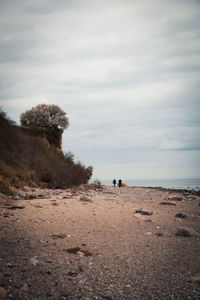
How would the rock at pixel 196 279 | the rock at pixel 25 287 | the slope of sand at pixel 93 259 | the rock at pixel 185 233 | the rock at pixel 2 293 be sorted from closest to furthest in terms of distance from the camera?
the rock at pixel 2 293 < the rock at pixel 25 287 < the slope of sand at pixel 93 259 < the rock at pixel 196 279 < the rock at pixel 185 233

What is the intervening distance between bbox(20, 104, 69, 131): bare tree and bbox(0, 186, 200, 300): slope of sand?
103 ft

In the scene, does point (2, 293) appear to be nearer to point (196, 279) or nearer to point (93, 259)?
point (93, 259)

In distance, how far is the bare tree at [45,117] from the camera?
36531 millimetres

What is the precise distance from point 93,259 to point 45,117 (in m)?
35.3

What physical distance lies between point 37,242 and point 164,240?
2.67 metres

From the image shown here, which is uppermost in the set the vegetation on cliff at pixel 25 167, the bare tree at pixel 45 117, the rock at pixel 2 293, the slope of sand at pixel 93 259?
the bare tree at pixel 45 117

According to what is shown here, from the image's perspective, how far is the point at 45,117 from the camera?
36.9 meters

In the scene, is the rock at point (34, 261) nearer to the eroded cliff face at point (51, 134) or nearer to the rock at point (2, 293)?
the rock at point (2, 293)

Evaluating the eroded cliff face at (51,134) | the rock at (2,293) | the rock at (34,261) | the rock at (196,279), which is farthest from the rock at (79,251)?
the eroded cliff face at (51,134)

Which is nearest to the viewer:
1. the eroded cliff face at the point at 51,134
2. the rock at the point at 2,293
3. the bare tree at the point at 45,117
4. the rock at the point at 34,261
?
the rock at the point at 2,293

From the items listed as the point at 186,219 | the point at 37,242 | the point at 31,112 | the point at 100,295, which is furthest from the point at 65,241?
the point at 31,112

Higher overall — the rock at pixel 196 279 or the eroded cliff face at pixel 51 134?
the eroded cliff face at pixel 51 134

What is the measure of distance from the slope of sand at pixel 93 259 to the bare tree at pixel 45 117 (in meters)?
31.4

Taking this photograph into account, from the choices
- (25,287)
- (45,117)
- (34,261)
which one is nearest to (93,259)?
(34,261)
